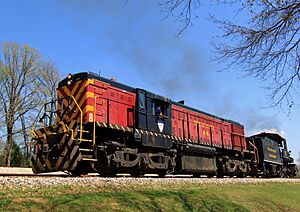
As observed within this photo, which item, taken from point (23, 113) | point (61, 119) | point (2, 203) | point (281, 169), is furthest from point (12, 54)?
point (2, 203)

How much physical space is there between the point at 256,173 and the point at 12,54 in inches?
1157

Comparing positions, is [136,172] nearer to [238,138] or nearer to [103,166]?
[103,166]

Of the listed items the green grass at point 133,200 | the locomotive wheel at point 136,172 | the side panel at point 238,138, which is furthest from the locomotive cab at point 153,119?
the side panel at point 238,138

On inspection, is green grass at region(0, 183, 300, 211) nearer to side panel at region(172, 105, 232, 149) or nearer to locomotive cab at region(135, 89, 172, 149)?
locomotive cab at region(135, 89, 172, 149)

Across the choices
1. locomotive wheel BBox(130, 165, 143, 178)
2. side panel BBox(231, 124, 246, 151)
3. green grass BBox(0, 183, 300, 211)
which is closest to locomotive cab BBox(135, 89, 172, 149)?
locomotive wheel BBox(130, 165, 143, 178)

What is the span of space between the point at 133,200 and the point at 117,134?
18.9 feet

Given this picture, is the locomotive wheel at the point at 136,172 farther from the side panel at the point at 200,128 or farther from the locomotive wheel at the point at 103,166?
the side panel at the point at 200,128

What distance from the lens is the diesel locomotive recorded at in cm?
1069

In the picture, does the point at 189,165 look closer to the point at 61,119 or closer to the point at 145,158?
the point at 145,158

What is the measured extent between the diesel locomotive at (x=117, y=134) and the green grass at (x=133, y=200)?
2847 millimetres

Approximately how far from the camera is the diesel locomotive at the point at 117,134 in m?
10.7

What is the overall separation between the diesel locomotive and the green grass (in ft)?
9.34

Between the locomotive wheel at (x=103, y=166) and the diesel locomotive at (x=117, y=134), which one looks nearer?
the diesel locomotive at (x=117, y=134)

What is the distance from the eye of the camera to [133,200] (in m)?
6.42
